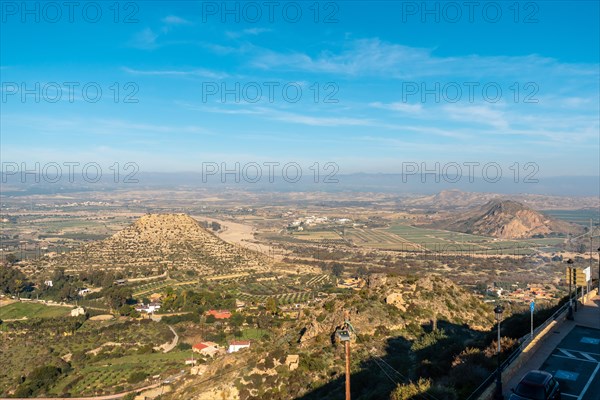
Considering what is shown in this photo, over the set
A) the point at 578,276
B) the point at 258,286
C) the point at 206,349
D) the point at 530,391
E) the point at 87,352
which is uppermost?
the point at 578,276

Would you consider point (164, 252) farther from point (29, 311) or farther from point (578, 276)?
point (578, 276)

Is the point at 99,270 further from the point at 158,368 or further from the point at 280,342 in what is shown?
the point at 280,342

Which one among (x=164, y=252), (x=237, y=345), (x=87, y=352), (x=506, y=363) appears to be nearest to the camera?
(x=506, y=363)

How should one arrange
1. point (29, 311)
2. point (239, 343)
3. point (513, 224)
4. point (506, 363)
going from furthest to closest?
point (513, 224) < point (29, 311) < point (239, 343) < point (506, 363)

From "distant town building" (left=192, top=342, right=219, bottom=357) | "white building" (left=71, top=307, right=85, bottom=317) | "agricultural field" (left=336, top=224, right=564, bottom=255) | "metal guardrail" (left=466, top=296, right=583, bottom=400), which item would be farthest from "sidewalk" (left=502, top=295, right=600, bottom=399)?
"agricultural field" (left=336, top=224, right=564, bottom=255)

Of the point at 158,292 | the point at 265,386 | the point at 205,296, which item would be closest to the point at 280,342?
the point at 265,386

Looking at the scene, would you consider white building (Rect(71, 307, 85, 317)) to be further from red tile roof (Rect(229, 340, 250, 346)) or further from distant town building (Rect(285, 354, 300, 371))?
distant town building (Rect(285, 354, 300, 371))

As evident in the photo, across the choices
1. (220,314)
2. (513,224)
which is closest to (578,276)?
(220,314)
